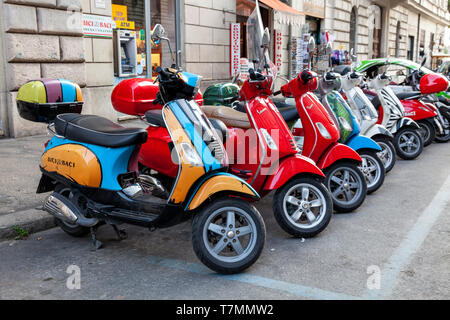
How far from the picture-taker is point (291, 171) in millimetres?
3654

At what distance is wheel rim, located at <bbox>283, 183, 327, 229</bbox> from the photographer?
3.67 m

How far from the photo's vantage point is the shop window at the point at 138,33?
30.1 feet

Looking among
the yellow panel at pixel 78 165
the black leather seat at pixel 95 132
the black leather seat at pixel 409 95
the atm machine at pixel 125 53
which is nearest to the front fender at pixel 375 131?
the black leather seat at pixel 409 95

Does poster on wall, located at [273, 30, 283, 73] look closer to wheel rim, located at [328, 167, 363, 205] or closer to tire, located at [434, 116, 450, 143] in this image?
tire, located at [434, 116, 450, 143]

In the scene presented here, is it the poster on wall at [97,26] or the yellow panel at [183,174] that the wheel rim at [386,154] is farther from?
the poster on wall at [97,26]

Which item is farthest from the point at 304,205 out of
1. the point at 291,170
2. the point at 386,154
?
the point at 386,154

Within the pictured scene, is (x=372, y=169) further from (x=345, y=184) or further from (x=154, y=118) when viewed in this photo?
(x=154, y=118)

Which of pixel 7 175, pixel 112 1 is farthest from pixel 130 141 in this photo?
pixel 112 1

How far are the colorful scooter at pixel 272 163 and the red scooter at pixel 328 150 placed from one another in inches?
17.4

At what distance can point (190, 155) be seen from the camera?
3145 millimetres

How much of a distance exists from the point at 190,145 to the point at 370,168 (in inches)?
100

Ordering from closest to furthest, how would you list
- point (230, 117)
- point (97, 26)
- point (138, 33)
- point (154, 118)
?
point (154, 118) → point (230, 117) → point (97, 26) → point (138, 33)

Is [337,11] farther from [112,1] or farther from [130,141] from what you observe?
[130,141]

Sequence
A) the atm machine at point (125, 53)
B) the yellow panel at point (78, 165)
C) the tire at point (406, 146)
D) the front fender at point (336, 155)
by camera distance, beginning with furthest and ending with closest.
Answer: the atm machine at point (125, 53) → the tire at point (406, 146) → the front fender at point (336, 155) → the yellow panel at point (78, 165)
